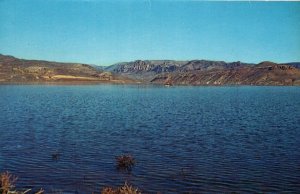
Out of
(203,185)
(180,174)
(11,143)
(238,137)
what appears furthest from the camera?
(238,137)

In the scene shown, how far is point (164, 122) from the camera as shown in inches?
1984

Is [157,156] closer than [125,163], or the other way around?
[125,163]

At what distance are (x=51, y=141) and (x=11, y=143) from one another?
3.26 meters

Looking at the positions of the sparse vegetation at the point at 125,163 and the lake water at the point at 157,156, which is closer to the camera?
the lake water at the point at 157,156

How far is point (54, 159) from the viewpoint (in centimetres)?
2764

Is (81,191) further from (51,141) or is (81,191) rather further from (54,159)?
(51,141)

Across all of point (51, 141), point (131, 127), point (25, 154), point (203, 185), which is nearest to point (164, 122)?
point (131, 127)

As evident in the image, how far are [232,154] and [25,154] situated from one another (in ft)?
48.2

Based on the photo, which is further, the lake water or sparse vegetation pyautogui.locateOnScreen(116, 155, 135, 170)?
sparse vegetation pyautogui.locateOnScreen(116, 155, 135, 170)

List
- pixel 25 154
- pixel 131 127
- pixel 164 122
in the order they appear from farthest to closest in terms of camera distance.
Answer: pixel 164 122
pixel 131 127
pixel 25 154

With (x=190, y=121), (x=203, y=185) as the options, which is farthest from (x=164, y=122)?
(x=203, y=185)

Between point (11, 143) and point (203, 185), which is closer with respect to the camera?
point (203, 185)

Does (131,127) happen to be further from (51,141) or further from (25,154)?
(25,154)

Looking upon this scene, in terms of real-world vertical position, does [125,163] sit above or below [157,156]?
above
